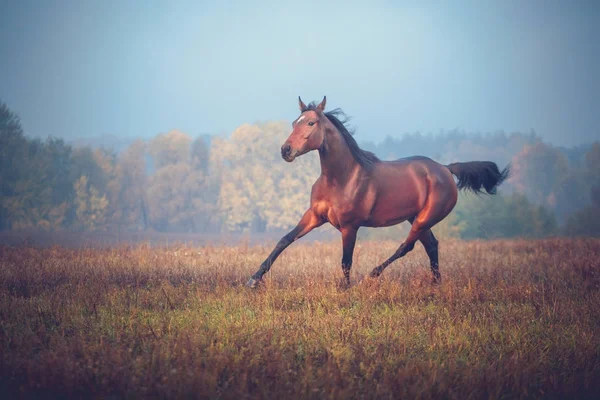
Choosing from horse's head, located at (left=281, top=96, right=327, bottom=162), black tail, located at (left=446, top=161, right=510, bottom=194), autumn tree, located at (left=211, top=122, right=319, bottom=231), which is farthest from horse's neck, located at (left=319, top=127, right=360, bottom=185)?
autumn tree, located at (left=211, top=122, right=319, bottom=231)

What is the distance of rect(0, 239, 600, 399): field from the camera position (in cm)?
392

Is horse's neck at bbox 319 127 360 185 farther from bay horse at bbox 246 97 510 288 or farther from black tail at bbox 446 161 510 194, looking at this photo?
black tail at bbox 446 161 510 194

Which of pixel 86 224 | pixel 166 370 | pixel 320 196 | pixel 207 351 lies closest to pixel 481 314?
pixel 320 196

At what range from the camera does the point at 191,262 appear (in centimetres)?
1138

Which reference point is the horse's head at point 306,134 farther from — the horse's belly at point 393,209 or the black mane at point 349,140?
the horse's belly at point 393,209

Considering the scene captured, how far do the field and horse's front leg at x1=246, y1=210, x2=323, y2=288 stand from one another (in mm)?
275

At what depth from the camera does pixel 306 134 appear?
798 centimetres

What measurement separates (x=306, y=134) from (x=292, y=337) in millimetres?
3716

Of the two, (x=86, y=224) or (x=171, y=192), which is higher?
(x=171, y=192)

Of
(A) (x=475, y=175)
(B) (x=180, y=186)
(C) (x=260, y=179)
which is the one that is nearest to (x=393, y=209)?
(A) (x=475, y=175)

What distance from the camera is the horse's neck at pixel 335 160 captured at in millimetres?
8273

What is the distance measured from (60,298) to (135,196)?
5578 cm

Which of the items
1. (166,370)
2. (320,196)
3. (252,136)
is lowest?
(166,370)

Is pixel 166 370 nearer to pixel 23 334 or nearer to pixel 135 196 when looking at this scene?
pixel 23 334
